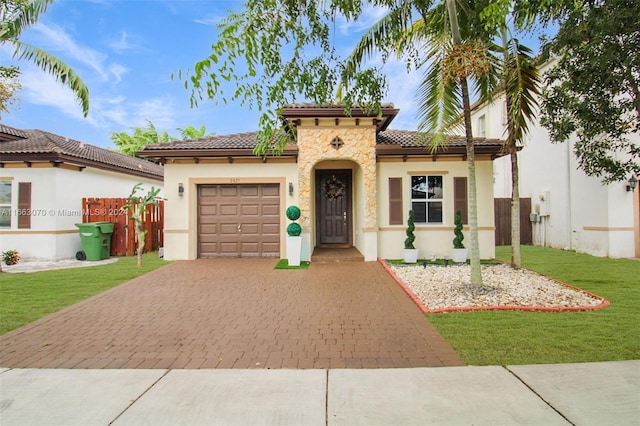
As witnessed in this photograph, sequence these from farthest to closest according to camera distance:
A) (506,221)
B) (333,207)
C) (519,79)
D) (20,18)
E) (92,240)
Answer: (506,221), (333,207), (92,240), (20,18), (519,79)

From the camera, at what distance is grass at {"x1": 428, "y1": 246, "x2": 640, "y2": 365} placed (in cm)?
418

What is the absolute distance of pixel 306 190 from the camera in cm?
1152

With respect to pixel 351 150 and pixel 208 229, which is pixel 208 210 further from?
pixel 351 150

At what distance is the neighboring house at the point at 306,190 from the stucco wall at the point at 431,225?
0.03m

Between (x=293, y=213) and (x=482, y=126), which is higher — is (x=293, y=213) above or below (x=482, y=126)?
below

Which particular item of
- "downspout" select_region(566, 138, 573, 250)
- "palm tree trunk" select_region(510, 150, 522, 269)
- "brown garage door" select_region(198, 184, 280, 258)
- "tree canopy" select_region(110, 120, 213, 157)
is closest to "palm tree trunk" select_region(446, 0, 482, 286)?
"palm tree trunk" select_region(510, 150, 522, 269)

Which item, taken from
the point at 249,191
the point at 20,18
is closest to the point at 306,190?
the point at 249,191

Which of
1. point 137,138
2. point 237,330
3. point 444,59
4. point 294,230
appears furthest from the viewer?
point 137,138

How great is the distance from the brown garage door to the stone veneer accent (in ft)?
4.80

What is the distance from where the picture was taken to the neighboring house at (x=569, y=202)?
480 inches

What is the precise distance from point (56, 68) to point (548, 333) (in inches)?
471

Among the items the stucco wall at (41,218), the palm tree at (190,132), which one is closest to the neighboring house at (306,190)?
the stucco wall at (41,218)

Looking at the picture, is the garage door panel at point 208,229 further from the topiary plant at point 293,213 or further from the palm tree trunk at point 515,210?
the palm tree trunk at point 515,210

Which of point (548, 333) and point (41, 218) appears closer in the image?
point (548, 333)
